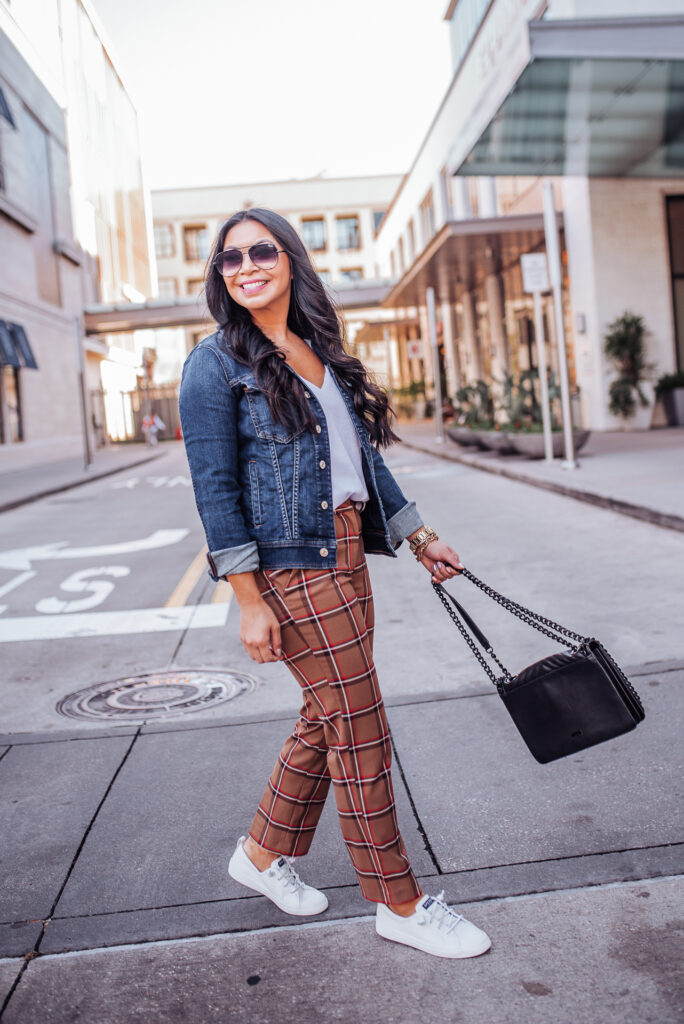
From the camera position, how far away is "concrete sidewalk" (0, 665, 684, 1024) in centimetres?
234

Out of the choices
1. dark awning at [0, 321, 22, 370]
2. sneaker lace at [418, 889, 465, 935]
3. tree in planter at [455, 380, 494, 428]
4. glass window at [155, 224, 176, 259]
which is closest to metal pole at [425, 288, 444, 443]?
tree in planter at [455, 380, 494, 428]

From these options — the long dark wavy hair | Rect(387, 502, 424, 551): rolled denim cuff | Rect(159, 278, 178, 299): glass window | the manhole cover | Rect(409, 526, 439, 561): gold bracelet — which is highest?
Rect(159, 278, 178, 299): glass window

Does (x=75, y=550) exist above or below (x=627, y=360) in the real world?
below

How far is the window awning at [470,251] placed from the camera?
23.8 metres

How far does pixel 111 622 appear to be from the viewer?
691 centimetres

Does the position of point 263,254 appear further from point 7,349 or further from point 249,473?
point 7,349

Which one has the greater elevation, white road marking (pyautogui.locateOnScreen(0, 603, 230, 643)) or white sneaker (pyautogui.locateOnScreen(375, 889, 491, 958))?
white road marking (pyautogui.locateOnScreen(0, 603, 230, 643))

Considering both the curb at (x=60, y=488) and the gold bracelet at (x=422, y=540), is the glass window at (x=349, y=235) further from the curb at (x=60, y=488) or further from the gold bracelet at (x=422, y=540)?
the gold bracelet at (x=422, y=540)

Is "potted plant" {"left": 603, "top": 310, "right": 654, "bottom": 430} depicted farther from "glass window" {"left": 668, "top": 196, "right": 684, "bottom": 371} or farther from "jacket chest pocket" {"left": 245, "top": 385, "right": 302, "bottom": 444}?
"jacket chest pocket" {"left": 245, "top": 385, "right": 302, "bottom": 444}

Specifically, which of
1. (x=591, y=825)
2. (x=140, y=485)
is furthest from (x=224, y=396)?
(x=140, y=485)

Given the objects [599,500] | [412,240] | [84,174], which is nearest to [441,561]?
[599,500]

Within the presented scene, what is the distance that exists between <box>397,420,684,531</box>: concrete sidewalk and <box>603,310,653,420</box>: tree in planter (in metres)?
0.72

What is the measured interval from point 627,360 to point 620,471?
999 centimetres

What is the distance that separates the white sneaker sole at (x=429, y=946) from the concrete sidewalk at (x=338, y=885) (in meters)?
0.02
